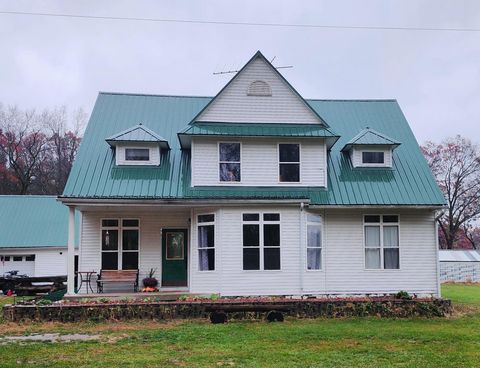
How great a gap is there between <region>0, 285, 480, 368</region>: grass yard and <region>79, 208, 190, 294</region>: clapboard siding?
4836 millimetres

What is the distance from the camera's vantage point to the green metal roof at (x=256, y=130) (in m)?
18.1

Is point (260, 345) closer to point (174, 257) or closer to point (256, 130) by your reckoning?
point (174, 257)

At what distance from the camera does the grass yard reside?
9.22 meters

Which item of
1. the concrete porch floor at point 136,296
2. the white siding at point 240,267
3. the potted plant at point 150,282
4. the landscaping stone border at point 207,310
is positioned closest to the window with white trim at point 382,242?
the white siding at point 240,267

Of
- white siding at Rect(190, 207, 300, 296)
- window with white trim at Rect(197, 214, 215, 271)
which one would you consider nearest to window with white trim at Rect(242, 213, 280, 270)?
white siding at Rect(190, 207, 300, 296)

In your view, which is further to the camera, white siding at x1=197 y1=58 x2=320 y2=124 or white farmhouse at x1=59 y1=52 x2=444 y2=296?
white siding at x1=197 y1=58 x2=320 y2=124

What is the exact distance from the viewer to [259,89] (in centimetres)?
1897

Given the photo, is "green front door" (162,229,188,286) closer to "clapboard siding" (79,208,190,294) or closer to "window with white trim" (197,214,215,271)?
"clapboard siding" (79,208,190,294)

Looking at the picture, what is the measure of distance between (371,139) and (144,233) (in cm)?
903

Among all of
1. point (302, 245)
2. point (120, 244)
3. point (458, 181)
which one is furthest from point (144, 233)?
point (458, 181)

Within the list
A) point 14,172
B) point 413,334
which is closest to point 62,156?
point 14,172

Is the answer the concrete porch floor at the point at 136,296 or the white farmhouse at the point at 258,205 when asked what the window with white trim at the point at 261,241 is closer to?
the white farmhouse at the point at 258,205

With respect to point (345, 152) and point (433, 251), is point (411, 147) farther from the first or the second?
point (433, 251)

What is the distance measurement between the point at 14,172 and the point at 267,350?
47.5 metres
